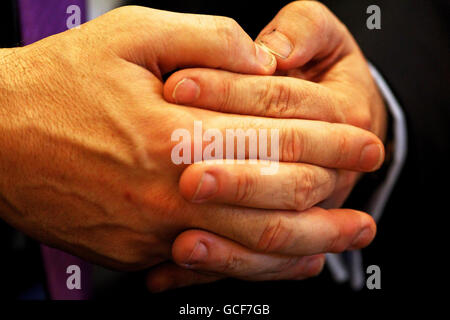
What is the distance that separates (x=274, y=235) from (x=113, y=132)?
29 centimetres

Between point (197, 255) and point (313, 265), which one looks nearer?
point (197, 255)

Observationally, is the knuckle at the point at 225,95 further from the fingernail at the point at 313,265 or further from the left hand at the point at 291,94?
the fingernail at the point at 313,265

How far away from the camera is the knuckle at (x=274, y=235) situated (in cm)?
57

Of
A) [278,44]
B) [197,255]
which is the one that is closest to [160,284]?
[197,255]

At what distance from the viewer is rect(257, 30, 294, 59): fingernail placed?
65cm

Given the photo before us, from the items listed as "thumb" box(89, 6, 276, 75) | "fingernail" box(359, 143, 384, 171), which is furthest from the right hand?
"fingernail" box(359, 143, 384, 171)

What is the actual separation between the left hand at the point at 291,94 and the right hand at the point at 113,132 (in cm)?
2

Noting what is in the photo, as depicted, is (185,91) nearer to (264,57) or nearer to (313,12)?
(264,57)

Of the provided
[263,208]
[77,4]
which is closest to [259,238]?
[263,208]

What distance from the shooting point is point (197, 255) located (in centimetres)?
56

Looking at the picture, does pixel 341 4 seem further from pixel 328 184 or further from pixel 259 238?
pixel 259 238

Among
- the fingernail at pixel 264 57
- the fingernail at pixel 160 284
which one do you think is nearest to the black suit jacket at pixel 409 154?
the fingernail at pixel 160 284

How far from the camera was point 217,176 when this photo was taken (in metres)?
0.51

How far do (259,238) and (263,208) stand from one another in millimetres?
48
